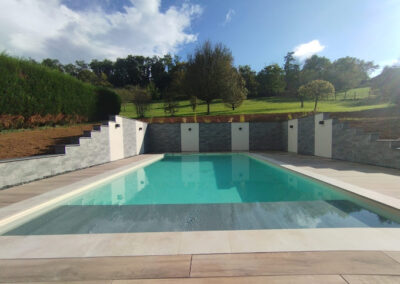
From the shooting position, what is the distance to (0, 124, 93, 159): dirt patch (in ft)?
17.1

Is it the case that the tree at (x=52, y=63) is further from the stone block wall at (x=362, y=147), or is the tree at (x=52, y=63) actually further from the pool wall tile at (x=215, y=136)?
the stone block wall at (x=362, y=147)

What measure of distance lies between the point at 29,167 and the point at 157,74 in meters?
45.9

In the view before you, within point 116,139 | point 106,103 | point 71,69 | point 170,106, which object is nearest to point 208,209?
point 116,139

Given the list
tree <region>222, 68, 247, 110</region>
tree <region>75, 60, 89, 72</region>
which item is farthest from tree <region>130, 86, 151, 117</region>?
tree <region>75, 60, 89, 72</region>

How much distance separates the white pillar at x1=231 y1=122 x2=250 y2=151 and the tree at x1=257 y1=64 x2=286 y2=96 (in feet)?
108

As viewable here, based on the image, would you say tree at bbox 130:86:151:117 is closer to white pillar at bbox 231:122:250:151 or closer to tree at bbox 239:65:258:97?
white pillar at bbox 231:122:250:151

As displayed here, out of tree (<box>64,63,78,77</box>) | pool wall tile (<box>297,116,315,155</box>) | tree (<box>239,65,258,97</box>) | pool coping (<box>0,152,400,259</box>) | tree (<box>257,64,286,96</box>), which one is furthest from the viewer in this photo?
tree (<box>64,63,78,77</box>)

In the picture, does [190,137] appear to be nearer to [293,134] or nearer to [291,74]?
[293,134]

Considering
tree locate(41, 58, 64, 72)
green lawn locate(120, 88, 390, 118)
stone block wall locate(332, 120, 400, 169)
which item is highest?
tree locate(41, 58, 64, 72)

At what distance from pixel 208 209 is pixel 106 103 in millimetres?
10868

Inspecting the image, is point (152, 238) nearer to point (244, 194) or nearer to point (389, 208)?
point (244, 194)

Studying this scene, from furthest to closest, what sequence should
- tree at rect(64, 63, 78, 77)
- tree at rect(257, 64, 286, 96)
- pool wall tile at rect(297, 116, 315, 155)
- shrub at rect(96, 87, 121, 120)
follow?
1. tree at rect(64, 63, 78, 77)
2. tree at rect(257, 64, 286, 96)
3. shrub at rect(96, 87, 121, 120)
4. pool wall tile at rect(297, 116, 315, 155)

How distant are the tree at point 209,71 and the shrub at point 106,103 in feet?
32.5

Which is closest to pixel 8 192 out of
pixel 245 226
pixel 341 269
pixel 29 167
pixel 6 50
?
pixel 29 167
